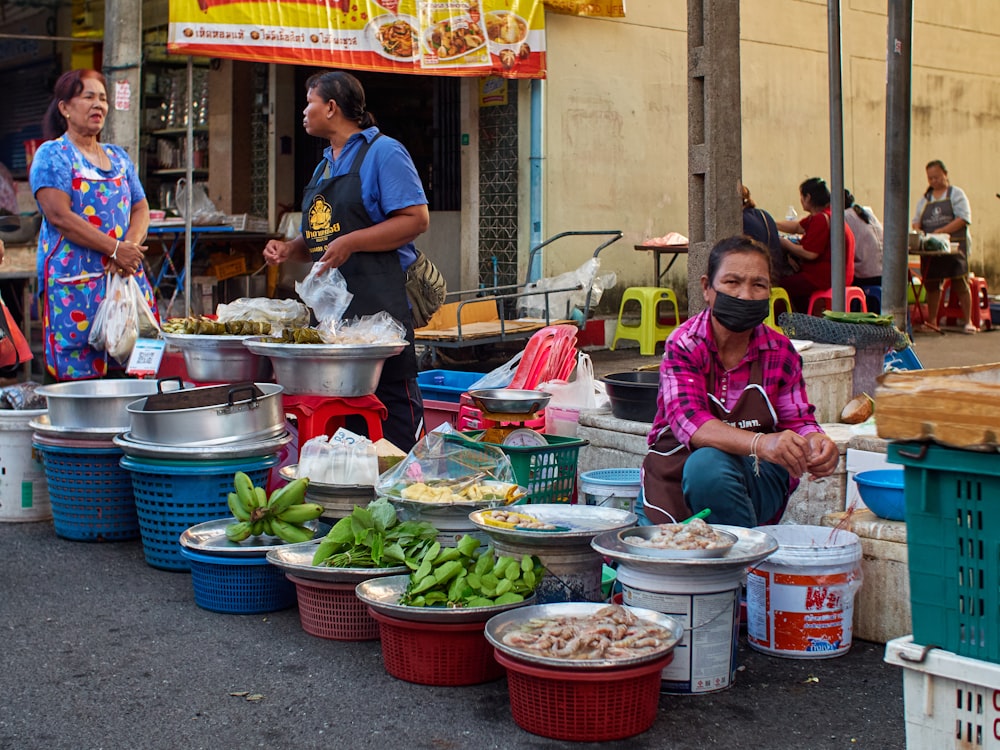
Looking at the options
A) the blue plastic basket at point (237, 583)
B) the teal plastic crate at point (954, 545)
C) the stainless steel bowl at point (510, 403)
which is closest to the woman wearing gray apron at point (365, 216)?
the stainless steel bowl at point (510, 403)

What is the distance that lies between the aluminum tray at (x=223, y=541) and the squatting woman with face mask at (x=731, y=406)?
142 centimetres

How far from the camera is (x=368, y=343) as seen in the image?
525cm

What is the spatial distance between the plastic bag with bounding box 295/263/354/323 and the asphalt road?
5.30 feet

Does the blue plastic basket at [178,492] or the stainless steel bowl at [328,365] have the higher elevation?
the stainless steel bowl at [328,365]

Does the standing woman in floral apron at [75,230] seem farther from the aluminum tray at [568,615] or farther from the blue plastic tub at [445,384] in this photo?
the aluminum tray at [568,615]

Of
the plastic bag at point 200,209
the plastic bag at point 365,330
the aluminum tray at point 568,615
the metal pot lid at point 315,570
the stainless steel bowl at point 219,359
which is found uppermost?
the plastic bag at point 200,209

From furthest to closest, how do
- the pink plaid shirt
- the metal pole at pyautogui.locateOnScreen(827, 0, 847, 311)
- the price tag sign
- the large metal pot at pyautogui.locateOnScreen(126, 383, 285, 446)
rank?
the metal pole at pyautogui.locateOnScreen(827, 0, 847, 311)
the price tag sign
the large metal pot at pyautogui.locateOnScreen(126, 383, 285, 446)
the pink plaid shirt

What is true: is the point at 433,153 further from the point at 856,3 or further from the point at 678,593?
the point at 678,593

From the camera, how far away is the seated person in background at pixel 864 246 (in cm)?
1094

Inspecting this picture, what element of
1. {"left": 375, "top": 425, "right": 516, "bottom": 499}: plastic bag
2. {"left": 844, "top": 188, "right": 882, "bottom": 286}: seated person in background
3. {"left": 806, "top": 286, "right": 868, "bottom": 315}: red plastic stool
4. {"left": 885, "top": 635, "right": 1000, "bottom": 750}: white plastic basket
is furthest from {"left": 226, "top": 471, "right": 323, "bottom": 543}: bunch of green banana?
{"left": 844, "top": 188, "right": 882, "bottom": 286}: seated person in background

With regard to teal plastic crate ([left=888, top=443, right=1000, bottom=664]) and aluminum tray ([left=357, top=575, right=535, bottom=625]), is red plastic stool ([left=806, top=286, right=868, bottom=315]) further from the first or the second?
teal plastic crate ([left=888, top=443, right=1000, bottom=664])

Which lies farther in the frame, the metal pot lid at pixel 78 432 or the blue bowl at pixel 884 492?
the metal pot lid at pixel 78 432

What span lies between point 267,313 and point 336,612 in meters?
2.07

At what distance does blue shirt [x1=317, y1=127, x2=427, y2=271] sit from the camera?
18.0 feet
